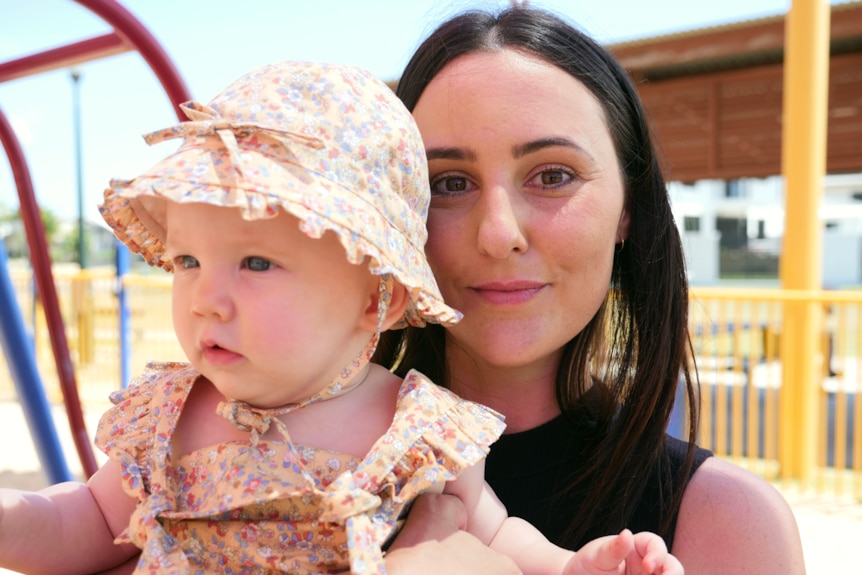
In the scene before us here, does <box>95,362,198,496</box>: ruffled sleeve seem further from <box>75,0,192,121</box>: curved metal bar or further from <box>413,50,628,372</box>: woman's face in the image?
<box>75,0,192,121</box>: curved metal bar

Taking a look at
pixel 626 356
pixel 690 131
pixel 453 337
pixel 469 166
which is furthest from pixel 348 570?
pixel 690 131

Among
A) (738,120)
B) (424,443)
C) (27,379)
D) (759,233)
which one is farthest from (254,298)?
(759,233)

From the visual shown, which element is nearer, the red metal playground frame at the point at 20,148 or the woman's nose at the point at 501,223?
the woman's nose at the point at 501,223

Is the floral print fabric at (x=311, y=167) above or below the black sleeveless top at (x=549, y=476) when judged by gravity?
above

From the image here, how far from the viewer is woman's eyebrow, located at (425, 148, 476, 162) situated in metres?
1.42

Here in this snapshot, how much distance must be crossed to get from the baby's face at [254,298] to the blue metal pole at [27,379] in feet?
5.20

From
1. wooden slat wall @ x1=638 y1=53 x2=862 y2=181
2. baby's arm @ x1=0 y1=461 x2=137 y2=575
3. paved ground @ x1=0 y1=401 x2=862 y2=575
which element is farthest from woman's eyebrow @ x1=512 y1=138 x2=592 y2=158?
wooden slat wall @ x1=638 y1=53 x2=862 y2=181

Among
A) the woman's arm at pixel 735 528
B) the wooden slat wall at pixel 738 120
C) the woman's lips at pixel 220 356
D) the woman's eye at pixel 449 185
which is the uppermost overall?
the wooden slat wall at pixel 738 120

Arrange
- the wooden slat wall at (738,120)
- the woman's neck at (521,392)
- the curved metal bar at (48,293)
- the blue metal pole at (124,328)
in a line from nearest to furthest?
the woman's neck at (521,392)
the curved metal bar at (48,293)
the blue metal pole at (124,328)
the wooden slat wall at (738,120)

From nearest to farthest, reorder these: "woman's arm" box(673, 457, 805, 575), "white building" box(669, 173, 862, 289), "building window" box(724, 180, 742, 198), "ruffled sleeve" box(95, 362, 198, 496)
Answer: "ruffled sleeve" box(95, 362, 198, 496)
"woman's arm" box(673, 457, 805, 575)
"white building" box(669, 173, 862, 289)
"building window" box(724, 180, 742, 198)

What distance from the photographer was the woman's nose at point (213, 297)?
1020 millimetres

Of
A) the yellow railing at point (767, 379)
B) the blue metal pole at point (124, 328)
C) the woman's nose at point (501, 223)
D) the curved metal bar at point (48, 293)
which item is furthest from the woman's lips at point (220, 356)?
the blue metal pole at point (124, 328)

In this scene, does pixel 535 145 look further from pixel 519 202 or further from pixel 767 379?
pixel 767 379

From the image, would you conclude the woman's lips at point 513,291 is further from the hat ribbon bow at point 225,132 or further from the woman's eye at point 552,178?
the hat ribbon bow at point 225,132
